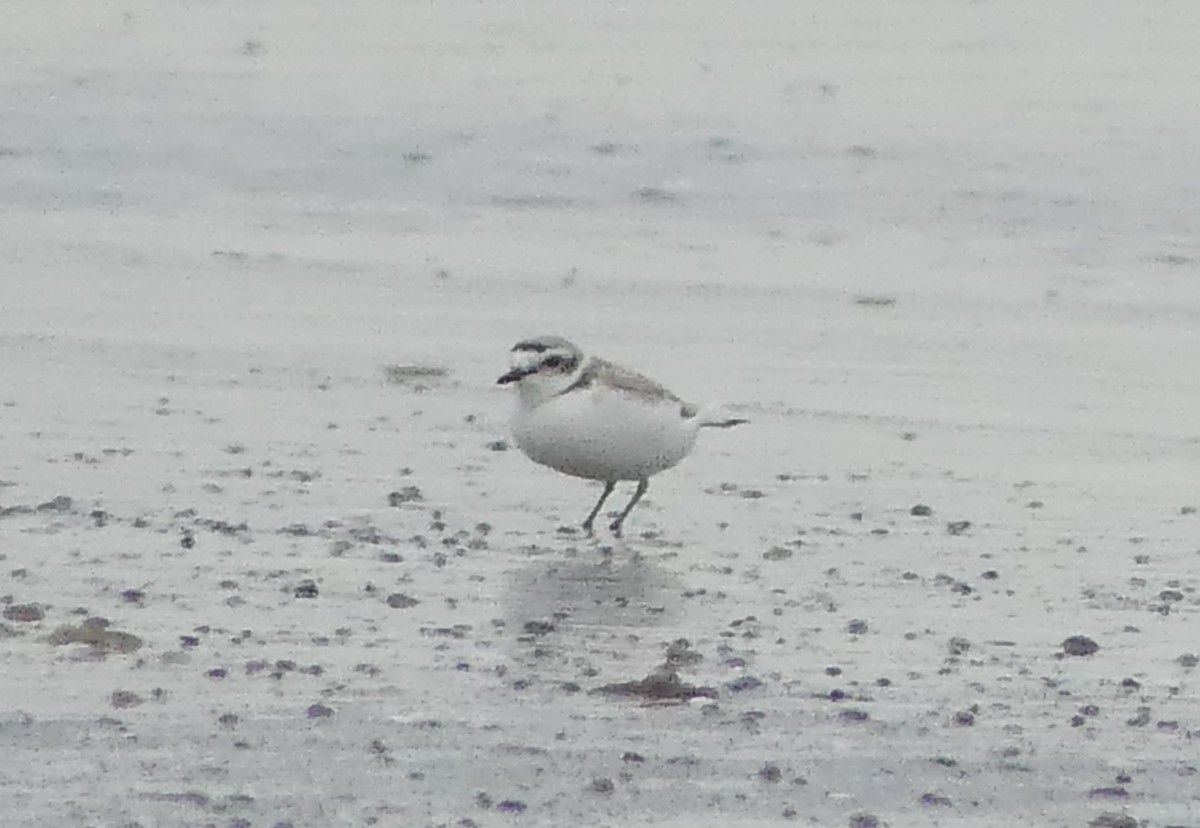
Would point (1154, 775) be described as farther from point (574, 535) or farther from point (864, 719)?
point (574, 535)

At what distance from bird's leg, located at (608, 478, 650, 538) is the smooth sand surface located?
4.4 inches

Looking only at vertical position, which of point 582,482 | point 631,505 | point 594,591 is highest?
point 594,591

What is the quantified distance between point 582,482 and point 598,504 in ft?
2.32

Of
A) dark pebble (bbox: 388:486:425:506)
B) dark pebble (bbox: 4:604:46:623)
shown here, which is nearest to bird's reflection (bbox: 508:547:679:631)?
dark pebble (bbox: 388:486:425:506)

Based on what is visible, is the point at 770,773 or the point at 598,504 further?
the point at 598,504

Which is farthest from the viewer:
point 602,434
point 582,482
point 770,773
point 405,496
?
point 582,482

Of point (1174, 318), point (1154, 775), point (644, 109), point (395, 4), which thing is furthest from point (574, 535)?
point (395, 4)

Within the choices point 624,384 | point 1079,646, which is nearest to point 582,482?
point 624,384

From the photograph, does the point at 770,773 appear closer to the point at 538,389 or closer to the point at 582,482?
the point at 538,389

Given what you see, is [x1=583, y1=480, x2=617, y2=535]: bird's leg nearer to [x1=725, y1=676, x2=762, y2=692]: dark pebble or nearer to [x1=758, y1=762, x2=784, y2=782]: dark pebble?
[x1=725, y1=676, x2=762, y2=692]: dark pebble

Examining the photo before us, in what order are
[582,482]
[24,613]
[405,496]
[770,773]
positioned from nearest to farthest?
1. [770,773]
2. [24,613]
3. [405,496]
4. [582,482]

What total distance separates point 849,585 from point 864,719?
1456 millimetres

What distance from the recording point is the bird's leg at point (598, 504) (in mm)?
8906

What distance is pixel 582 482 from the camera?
32.3 feet
